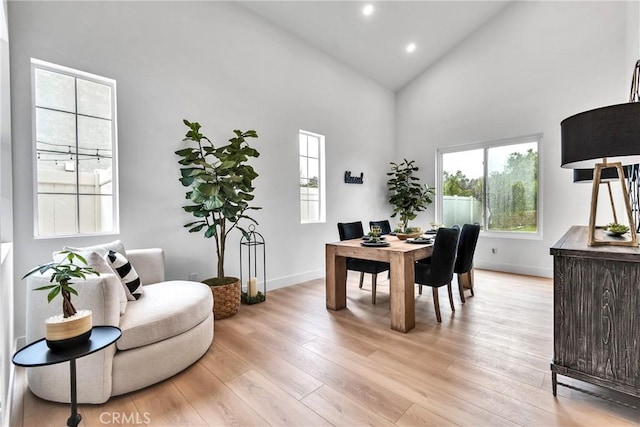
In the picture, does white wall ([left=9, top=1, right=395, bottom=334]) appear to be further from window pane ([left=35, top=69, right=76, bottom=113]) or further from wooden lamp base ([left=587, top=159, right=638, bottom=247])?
wooden lamp base ([left=587, top=159, right=638, bottom=247])

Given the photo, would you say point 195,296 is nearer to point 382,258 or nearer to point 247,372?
point 247,372

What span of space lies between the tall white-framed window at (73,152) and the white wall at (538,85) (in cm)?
517

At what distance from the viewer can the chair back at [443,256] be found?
2.75 meters

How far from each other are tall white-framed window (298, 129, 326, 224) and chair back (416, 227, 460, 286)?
222 cm

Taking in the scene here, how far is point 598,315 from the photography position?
1.58m

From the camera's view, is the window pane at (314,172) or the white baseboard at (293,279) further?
the window pane at (314,172)

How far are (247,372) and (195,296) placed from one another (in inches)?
27.1

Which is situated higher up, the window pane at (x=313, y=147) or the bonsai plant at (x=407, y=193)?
the window pane at (x=313, y=147)

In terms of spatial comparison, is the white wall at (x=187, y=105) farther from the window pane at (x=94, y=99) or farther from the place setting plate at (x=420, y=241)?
the place setting plate at (x=420, y=241)

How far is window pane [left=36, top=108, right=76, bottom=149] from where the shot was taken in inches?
96.7

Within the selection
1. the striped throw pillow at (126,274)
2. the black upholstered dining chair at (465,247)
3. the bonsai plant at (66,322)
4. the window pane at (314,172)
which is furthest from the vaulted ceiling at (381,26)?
the bonsai plant at (66,322)

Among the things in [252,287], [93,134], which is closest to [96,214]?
[93,134]

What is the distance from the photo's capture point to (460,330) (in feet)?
8.79

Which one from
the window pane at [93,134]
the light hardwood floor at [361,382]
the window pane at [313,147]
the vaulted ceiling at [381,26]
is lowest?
the light hardwood floor at [361,382]
